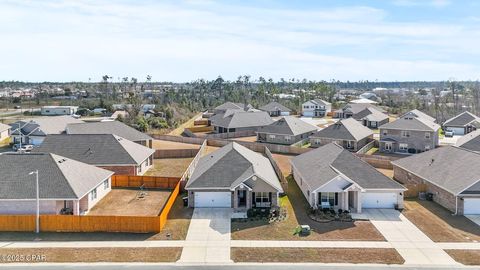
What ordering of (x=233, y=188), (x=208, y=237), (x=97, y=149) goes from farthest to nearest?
(x=97, y=149) < (x=233, y=188) < (x=208, y=237)

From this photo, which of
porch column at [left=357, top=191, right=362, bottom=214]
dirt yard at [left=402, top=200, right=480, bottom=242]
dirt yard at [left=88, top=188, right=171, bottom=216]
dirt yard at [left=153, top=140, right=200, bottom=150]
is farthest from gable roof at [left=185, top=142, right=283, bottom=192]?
dirt yard at [left=153, top=140, right=200, bottom=150]

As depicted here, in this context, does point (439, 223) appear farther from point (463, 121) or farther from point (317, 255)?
point (463, 121)

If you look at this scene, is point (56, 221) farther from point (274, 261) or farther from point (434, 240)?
point (434, 240)

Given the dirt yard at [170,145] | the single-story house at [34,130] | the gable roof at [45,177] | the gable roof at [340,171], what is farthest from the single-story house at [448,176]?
Result: the single-story house at [34,130]

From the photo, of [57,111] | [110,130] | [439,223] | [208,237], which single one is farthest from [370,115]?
[57,111]

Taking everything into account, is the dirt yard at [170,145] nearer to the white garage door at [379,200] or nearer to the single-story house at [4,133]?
the single-story house at [4,133]

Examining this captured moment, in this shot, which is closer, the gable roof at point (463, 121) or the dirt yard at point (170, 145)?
the dirt yard at point (170, 145)

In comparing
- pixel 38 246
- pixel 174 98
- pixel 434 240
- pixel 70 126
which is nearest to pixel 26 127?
pixel 70 126
